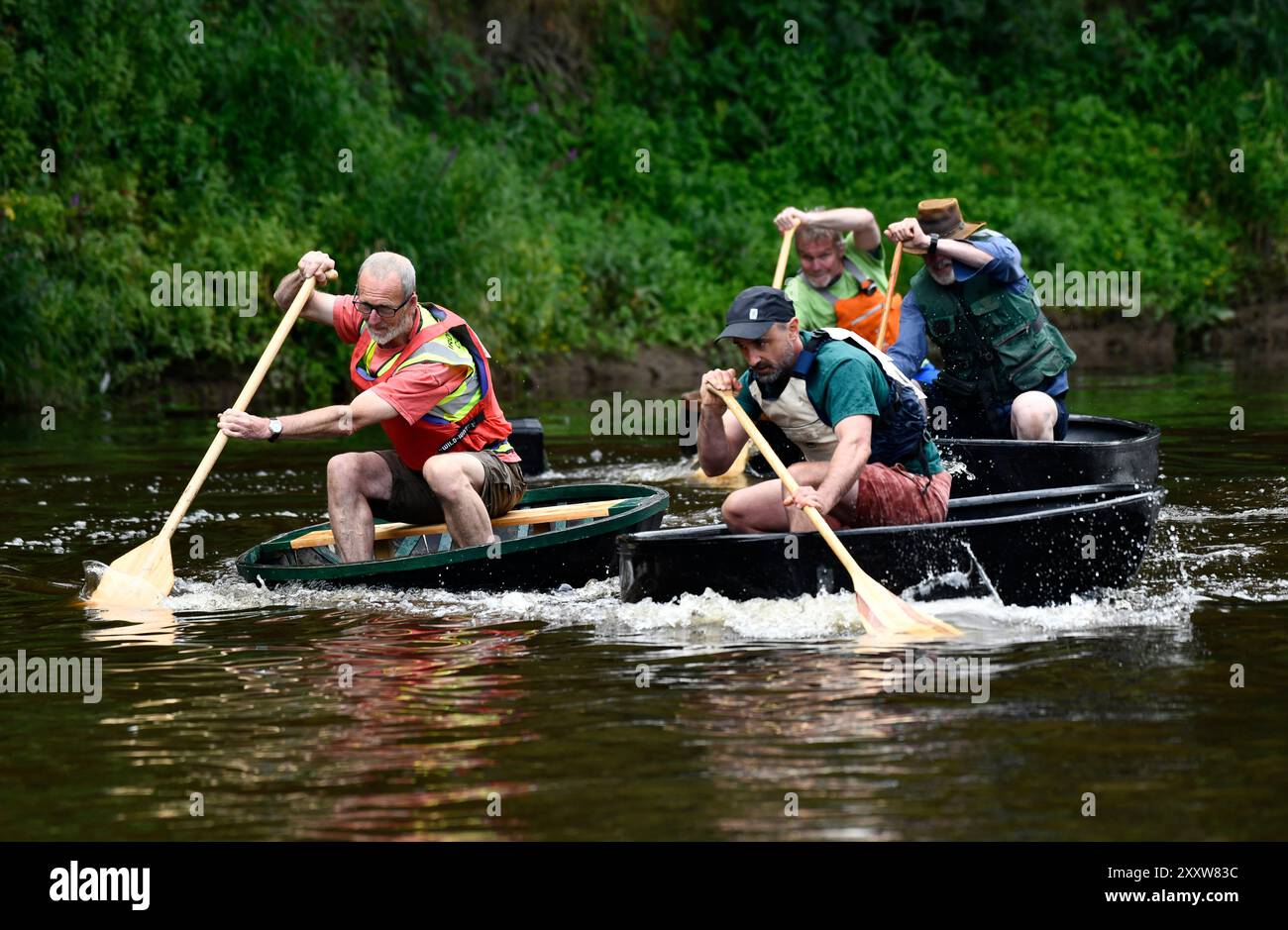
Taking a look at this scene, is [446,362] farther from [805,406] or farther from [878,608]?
[878,608]

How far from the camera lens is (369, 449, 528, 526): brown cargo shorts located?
8102mm

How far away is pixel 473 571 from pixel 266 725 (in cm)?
206

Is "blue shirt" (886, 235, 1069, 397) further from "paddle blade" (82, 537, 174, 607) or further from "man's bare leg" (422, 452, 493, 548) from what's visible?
"paddle blade" (82, 537, 174, 607)

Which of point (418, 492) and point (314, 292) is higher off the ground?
point (314, 292)

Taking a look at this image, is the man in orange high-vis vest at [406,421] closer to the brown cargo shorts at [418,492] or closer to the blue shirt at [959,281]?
the brown cargo shorts at [418,492]

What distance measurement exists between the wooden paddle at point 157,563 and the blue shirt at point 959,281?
309 cm

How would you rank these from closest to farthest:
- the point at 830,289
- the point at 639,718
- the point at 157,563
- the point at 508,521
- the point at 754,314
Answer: the point at 639,718, the point at 754,314, the point at 157,563, the point at 508,521, the point at 830,289

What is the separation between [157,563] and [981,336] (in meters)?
4.16

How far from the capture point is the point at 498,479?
8117 mm

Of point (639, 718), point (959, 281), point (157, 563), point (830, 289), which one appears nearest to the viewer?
point (639, 718)

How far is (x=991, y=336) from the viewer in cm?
972

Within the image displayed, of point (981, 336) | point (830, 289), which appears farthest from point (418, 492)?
point (830, 289)

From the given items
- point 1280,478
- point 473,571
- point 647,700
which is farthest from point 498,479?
point 1280,478

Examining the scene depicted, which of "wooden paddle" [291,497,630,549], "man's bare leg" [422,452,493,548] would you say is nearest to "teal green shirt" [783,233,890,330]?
"wooden paddle" [291,497,630,549]
